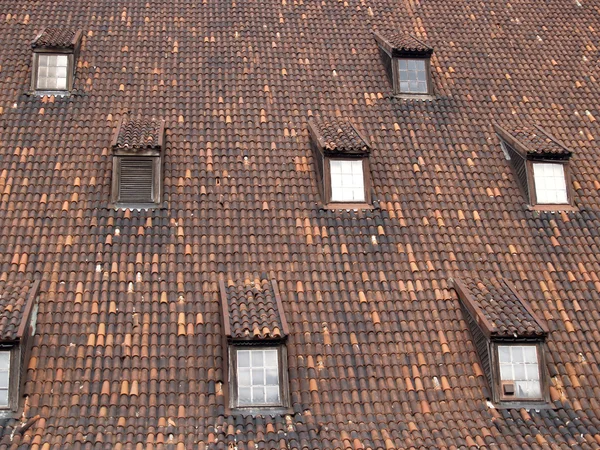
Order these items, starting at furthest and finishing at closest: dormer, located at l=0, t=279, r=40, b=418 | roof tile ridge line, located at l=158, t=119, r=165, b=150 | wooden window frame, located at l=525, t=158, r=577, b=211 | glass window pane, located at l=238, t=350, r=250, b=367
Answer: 1. wooden window frame, located at l=525, t=158, r=577, b=211
2. roof tile ridge line, located at l=158, t=119, r=165, b=150
3. glass window pane, located at l=238, t=350, r=250, b=367
4. dormer, located at l=0, t=279, r=40, b=418

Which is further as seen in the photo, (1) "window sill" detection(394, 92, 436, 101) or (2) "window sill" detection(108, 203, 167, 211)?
(1) "window sill" detection(394, 92, 436, 101)

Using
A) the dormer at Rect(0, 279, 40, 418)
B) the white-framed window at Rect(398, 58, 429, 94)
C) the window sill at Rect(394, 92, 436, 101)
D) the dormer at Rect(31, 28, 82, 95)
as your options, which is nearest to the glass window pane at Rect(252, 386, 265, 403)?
the dormer at Rect(0, 279, 40, 418)

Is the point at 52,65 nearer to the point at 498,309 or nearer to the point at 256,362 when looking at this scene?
the point at 256,362

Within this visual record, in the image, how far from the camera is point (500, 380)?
12.8 metres

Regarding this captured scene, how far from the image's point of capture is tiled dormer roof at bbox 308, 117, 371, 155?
623 inches

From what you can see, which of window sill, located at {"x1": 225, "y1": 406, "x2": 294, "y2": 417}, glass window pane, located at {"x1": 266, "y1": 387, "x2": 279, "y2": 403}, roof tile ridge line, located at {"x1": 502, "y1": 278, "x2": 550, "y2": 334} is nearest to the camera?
window sill, located at {"x1": 225, "y1": 406, "x2": 294, "y2": 417}

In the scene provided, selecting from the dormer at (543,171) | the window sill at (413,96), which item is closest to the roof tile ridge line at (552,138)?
the dormer at (543,171)

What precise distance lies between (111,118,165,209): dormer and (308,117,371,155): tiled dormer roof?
346 cm

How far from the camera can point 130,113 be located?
54.9ft

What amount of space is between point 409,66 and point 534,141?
3.86m

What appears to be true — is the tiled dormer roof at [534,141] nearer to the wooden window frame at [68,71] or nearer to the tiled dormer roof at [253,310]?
the tiled dormer roof at [253,310]

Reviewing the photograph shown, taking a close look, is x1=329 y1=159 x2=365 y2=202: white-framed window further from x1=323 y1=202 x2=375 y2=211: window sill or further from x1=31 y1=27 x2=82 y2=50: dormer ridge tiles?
x1=31 y1=27 x2=82 y2=50: dormer ridge tiles

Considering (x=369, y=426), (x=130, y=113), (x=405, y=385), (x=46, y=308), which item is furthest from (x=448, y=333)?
(x=130, y=113)

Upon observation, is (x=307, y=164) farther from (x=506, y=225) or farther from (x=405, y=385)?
(x=405, y=385)
